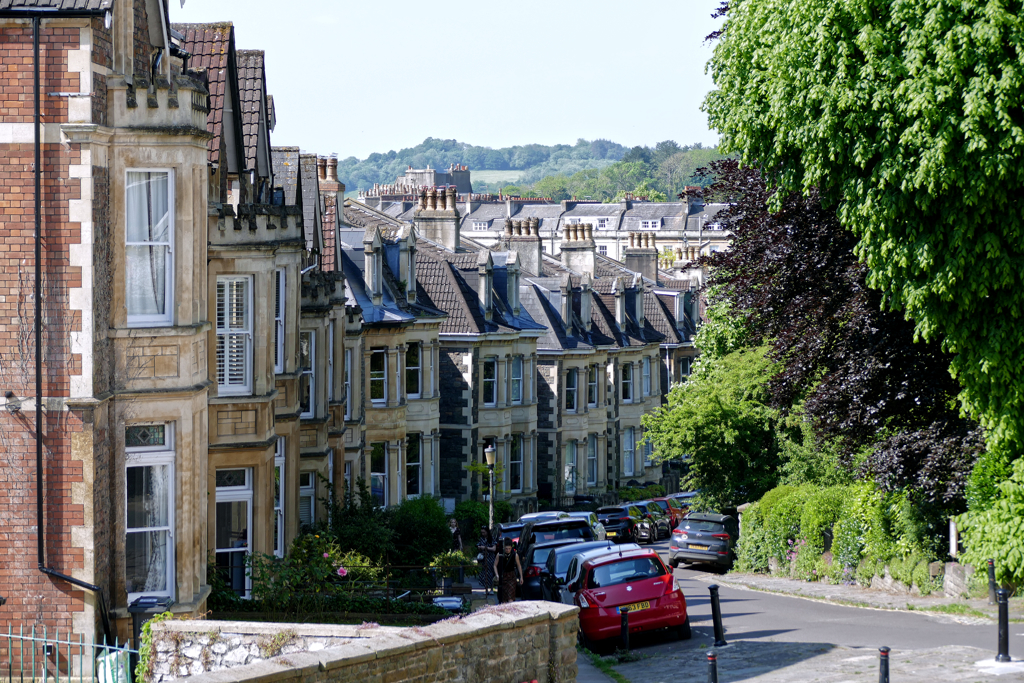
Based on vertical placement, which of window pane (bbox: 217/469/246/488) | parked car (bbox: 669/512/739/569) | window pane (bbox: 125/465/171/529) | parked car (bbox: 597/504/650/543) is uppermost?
window pane (bbox: 125/465/171/529)

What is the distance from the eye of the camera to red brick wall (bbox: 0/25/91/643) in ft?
45.0

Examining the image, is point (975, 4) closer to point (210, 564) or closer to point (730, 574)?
point (210, 564)

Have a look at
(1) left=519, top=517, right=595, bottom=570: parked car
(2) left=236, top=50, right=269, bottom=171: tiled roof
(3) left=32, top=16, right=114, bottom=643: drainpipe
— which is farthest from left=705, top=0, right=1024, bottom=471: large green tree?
(1) left=519, top=517, right=595, bottom=570: parked car

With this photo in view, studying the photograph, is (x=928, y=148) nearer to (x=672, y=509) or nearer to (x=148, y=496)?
(x=148, y=496)

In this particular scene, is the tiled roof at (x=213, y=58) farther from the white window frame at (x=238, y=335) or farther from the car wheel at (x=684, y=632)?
the car wheel at (x=684, y=632)

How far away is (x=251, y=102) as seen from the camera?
80.4 feet

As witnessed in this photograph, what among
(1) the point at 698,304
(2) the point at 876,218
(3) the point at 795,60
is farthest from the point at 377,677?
(1) the point at 698,304

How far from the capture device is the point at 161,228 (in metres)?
14.8

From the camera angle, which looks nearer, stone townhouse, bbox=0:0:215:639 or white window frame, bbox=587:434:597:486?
stone townhouse, bbox=0:0:215:639

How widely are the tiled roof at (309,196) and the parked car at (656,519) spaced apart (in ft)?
60.6

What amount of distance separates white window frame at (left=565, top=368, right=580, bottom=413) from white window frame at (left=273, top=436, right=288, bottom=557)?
31531mm

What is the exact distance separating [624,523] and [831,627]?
64.4 feet

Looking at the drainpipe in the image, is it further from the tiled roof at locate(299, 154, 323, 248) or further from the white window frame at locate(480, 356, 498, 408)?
the white window frame at locate(480, 356, 498, 408)

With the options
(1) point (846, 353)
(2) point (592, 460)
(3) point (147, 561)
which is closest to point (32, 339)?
(3) point (147, 561)
